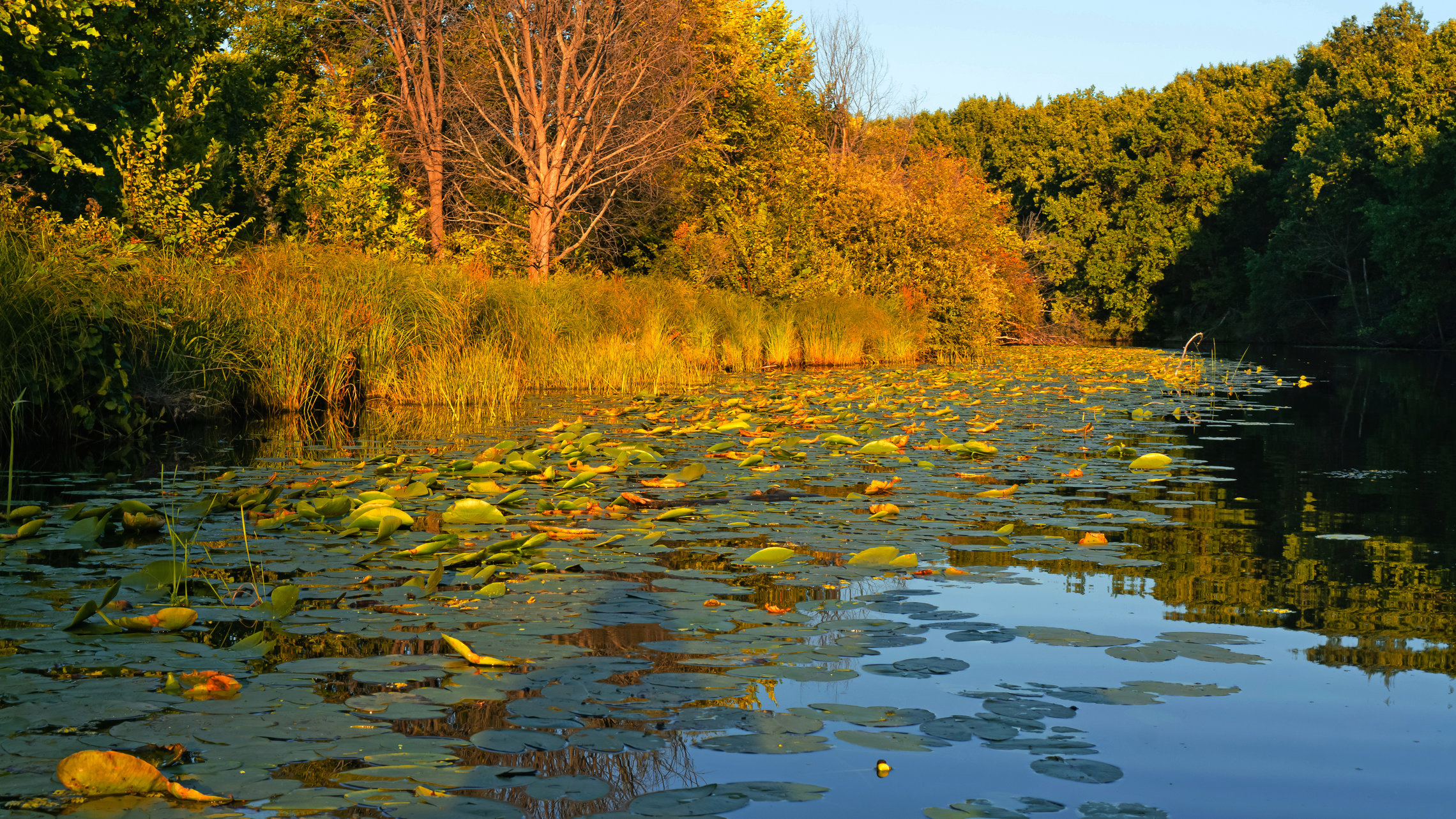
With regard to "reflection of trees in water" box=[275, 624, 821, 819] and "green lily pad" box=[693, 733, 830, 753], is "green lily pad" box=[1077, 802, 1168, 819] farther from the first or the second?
"reflection of trees in water" box=[275, 624, 821, 819]

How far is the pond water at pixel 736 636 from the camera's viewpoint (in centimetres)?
243

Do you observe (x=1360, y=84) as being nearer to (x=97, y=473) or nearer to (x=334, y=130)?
(x=334, y=130)

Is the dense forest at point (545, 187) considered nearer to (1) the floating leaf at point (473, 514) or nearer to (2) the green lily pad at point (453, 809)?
(1) the floating leaf at point (473, 514)

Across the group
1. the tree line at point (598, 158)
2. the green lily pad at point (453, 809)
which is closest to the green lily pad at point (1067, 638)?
the green lily pad at point (453, 809)

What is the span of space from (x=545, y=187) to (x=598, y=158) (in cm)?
125

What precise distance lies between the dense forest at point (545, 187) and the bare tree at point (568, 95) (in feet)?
0.31

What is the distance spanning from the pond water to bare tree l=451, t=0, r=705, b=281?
13.3 meters

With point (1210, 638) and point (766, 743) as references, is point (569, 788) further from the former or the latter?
point (1210, 638)

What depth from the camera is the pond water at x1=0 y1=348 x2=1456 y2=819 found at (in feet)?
7.96

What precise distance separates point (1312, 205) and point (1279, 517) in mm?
38575

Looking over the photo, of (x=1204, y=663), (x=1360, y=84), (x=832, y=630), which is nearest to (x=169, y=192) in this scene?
(x=832, y=630)

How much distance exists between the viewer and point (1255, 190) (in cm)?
4931

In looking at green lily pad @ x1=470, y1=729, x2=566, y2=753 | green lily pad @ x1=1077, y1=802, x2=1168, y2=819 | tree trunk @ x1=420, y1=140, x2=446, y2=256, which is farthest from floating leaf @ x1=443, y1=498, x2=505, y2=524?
tree trunk @ x1=420, y1=140, x2=446, y2=256

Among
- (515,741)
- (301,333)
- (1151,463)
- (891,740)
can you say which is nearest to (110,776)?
(515,741)
